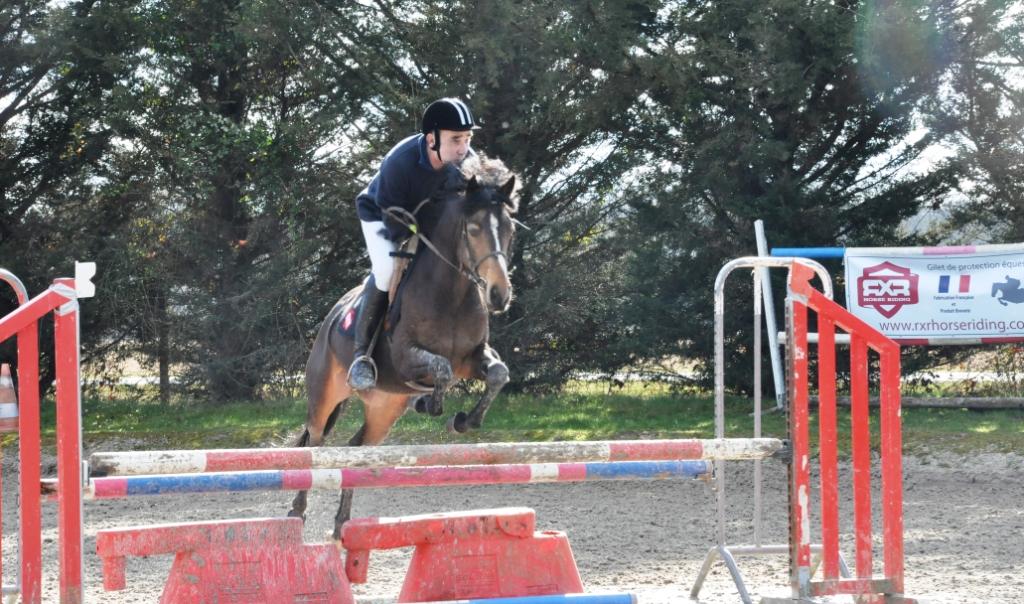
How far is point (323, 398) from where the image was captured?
6.44 m

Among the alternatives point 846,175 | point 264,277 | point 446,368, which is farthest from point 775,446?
point 264,277

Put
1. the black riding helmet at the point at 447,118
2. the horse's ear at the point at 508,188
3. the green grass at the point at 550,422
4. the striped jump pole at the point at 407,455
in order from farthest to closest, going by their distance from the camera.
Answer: the green grass at the point at 550,422 → the black riding helmet at the point at 447,118 → the horse's ear at the point at 508,188 → the striped jump pole at the point at 407,455

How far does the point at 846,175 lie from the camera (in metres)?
11.8

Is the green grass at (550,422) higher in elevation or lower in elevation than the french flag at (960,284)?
lower

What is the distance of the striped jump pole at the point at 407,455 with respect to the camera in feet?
11.1

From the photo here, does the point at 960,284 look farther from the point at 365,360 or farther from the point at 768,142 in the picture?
the point at 365,360

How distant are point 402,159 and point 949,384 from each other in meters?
8.80

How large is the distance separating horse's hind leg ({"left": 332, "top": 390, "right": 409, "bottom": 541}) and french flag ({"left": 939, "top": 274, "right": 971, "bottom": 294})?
4906 mm

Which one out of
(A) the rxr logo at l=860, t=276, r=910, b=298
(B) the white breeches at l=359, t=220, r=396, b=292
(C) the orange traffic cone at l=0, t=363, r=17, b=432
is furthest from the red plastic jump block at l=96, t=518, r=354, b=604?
(A) the rxr logo at l=860, t=276, r=910, b=298

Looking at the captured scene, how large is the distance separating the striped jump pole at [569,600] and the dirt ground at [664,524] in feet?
3.43

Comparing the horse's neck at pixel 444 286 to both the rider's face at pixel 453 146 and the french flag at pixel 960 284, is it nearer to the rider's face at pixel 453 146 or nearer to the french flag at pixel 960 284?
the rider's face at pixel 453 146

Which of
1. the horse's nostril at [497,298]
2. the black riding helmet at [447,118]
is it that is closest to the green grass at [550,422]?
the black riding helmet at [447,118]

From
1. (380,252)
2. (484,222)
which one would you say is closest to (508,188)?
(484,222)

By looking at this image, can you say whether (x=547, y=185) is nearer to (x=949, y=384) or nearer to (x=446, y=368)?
(x=949, y=384)
